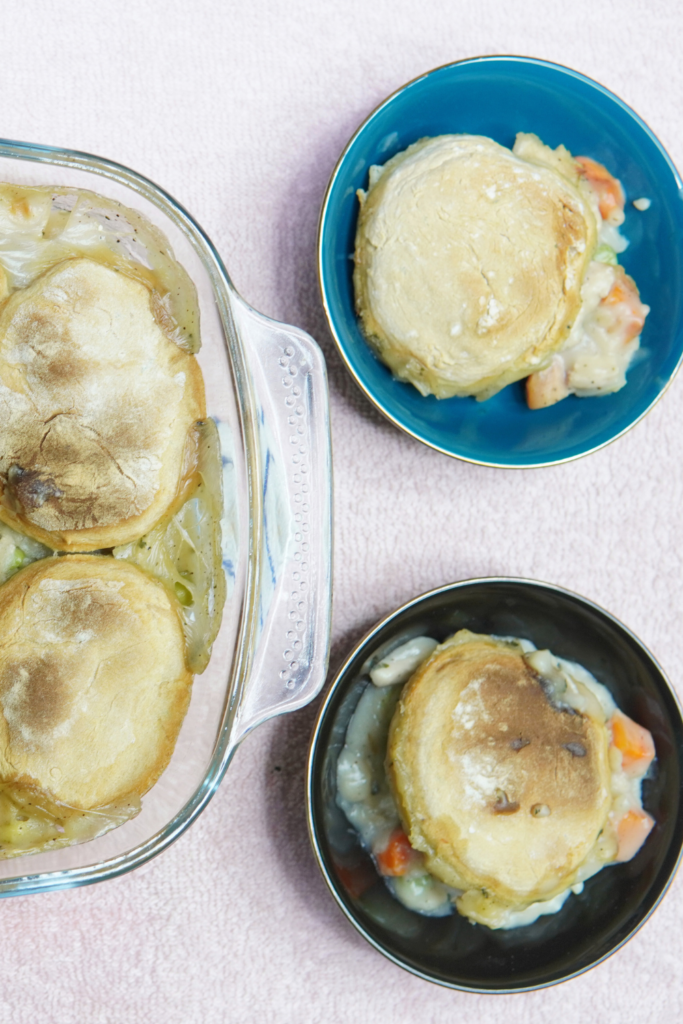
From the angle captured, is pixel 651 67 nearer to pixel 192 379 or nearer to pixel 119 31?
pixel 119 31

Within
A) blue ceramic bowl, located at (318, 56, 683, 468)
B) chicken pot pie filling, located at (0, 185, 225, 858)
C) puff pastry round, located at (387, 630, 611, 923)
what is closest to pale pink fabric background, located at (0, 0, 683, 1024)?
blue ceramic bowl, located at (318, 56, 683, 468)

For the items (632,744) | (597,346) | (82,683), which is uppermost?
(597,346)

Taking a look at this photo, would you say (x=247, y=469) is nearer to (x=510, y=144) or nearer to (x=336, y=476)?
(x=336, y=476)

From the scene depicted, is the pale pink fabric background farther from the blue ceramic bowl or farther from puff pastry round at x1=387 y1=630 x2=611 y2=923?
puff pastry round at x1=387 y1=630 x2=611 y2=923

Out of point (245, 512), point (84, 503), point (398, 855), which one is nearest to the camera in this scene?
point (84, 503)

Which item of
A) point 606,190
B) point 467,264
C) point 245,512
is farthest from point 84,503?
point 606,190

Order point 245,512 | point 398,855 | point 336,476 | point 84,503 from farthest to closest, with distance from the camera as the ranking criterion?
1. point 336,476
2. point 398,855
3. point 245,512
4. point 84,503

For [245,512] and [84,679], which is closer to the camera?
[84,679]
